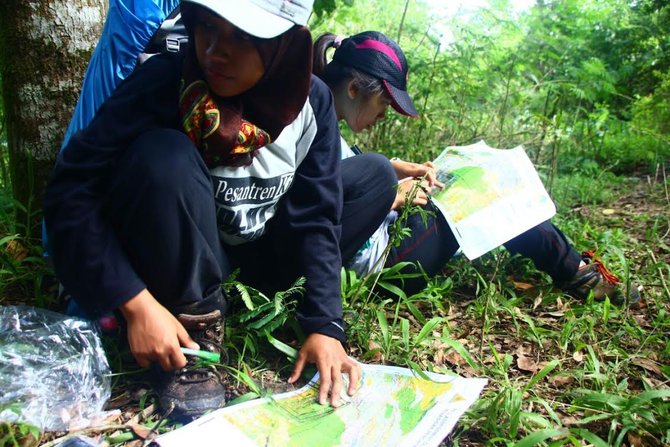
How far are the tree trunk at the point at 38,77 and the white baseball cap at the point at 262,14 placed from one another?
76cm

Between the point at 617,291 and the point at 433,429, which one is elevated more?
the point at 617,291

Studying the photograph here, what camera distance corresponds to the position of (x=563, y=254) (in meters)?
2.16

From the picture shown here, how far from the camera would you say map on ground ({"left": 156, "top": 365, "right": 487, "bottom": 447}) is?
122 centimetres

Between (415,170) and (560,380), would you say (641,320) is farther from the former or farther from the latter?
(415,170)

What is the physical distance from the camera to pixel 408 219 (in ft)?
6.97

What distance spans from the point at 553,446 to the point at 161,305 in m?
0.95

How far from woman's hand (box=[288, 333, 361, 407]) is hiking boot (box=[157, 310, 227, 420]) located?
0.20 meters

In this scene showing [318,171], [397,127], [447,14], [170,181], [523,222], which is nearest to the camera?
[170,181]

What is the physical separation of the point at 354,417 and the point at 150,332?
19.9 inches

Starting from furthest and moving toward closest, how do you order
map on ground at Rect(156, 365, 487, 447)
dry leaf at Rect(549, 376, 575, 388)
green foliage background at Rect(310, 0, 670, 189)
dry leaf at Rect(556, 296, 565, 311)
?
green foliage background at Rect(310, 0, 670, 189) → dry leaf at Rect(556, 296, 565, 311) → dry leaf at Rect(549, 376, 575, 388) → map on ground at Rect(156, 365, 487, 447)

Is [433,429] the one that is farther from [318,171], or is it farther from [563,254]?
[563,254]

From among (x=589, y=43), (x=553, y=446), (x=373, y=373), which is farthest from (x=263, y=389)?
(x=589, y=43)

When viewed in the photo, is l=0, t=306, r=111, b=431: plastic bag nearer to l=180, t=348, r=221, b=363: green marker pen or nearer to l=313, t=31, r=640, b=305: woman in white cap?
l=180, t=348, r=221, b=363: green marker pen

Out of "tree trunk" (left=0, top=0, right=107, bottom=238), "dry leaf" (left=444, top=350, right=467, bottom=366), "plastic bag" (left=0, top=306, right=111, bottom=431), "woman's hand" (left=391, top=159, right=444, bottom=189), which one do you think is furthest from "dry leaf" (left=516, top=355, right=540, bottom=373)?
"tree trunk" (left=0, top=0, right=107, bottom=238)
